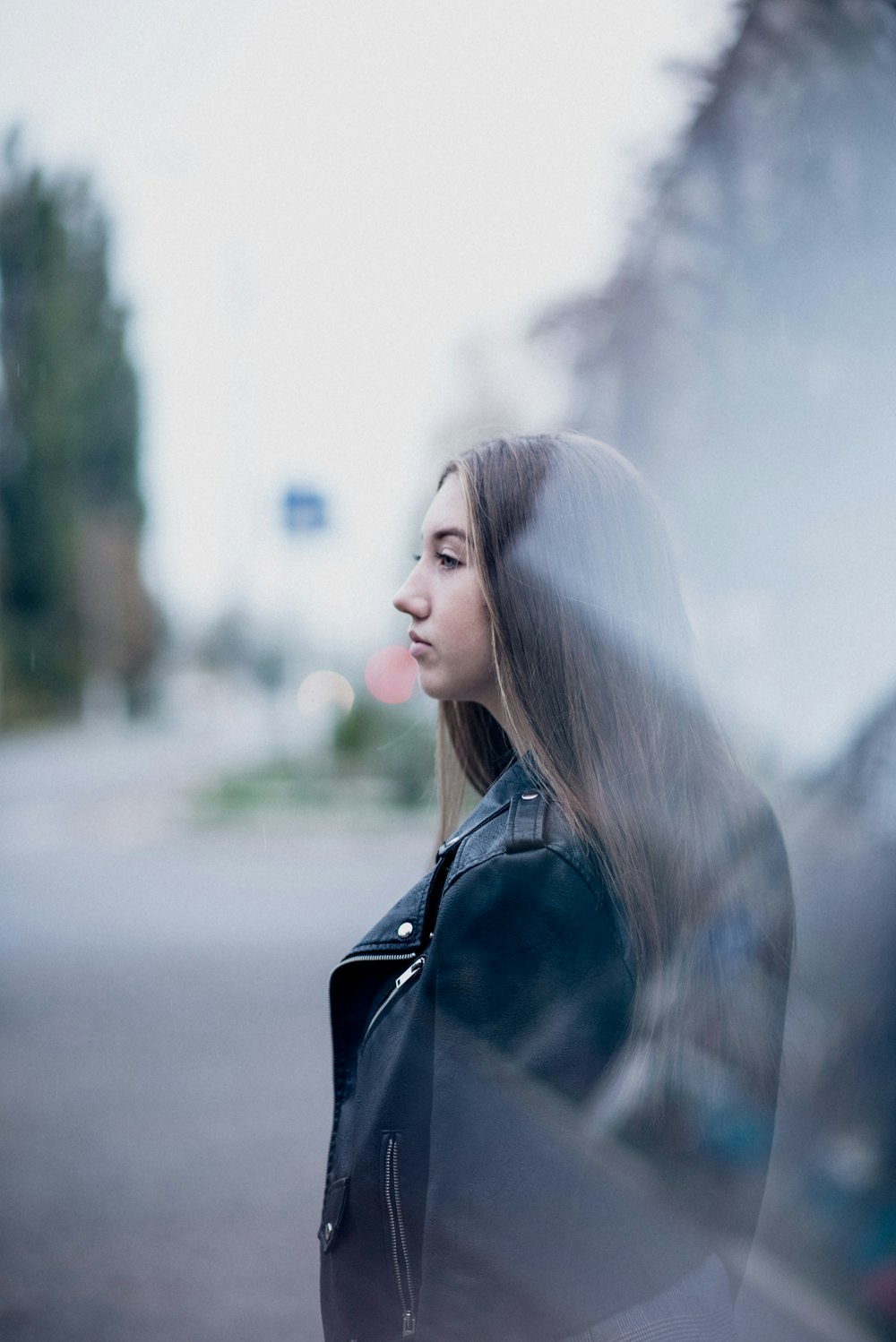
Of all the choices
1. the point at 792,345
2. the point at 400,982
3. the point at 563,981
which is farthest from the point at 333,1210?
the point at 792,345

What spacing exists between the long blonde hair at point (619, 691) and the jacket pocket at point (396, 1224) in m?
0.36

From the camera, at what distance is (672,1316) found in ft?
4.47

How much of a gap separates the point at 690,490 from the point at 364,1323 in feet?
15.9

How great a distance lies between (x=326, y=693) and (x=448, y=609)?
14688mm

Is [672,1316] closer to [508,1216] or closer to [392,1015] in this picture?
[508,1216]

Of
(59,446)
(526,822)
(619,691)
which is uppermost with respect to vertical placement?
(59,446)

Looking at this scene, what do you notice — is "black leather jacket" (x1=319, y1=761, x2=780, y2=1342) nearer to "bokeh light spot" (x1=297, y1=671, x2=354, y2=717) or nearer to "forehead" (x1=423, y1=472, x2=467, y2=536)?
"forehead" (x1=423, y1=472, x2=467, y2=536)

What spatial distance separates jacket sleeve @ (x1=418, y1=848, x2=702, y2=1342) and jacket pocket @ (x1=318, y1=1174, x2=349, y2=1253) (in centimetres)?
18

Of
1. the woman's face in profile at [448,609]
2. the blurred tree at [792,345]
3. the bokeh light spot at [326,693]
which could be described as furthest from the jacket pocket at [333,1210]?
the bokeh light spot at [326,693]

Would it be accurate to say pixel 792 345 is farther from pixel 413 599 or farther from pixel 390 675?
pixel 390 675

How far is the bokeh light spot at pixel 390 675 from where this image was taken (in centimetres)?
1177

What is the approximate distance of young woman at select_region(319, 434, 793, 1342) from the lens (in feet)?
4.20

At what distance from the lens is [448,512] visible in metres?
1.57

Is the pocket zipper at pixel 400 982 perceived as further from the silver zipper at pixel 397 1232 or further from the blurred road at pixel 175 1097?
the blurred road at pixel 175 1097
